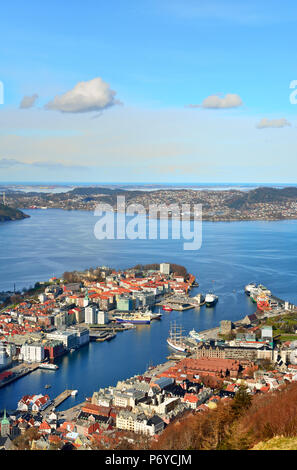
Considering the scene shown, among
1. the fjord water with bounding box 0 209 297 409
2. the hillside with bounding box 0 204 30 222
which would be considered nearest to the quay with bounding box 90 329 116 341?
the fjord water with bounding box 0 209 297 409

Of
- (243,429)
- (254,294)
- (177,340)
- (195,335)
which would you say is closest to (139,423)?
(243,429)

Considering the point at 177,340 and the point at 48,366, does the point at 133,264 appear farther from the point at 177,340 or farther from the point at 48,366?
the point at 48,366

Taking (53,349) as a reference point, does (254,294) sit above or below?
above

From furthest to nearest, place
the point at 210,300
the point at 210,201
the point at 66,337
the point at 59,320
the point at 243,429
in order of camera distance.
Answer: the point at 210,201 < the point at 210,300 < the point at 59,320 < the point at 66,337 < the point at 243,429

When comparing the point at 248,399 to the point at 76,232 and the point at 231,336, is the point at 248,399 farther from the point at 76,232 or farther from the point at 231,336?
the point at 76,232

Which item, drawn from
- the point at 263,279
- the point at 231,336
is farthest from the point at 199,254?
the point at 231,336

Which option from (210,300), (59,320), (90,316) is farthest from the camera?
(210,300)

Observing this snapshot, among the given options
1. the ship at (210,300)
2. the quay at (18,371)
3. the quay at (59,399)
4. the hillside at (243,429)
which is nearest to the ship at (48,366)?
the quay at (18,371)
